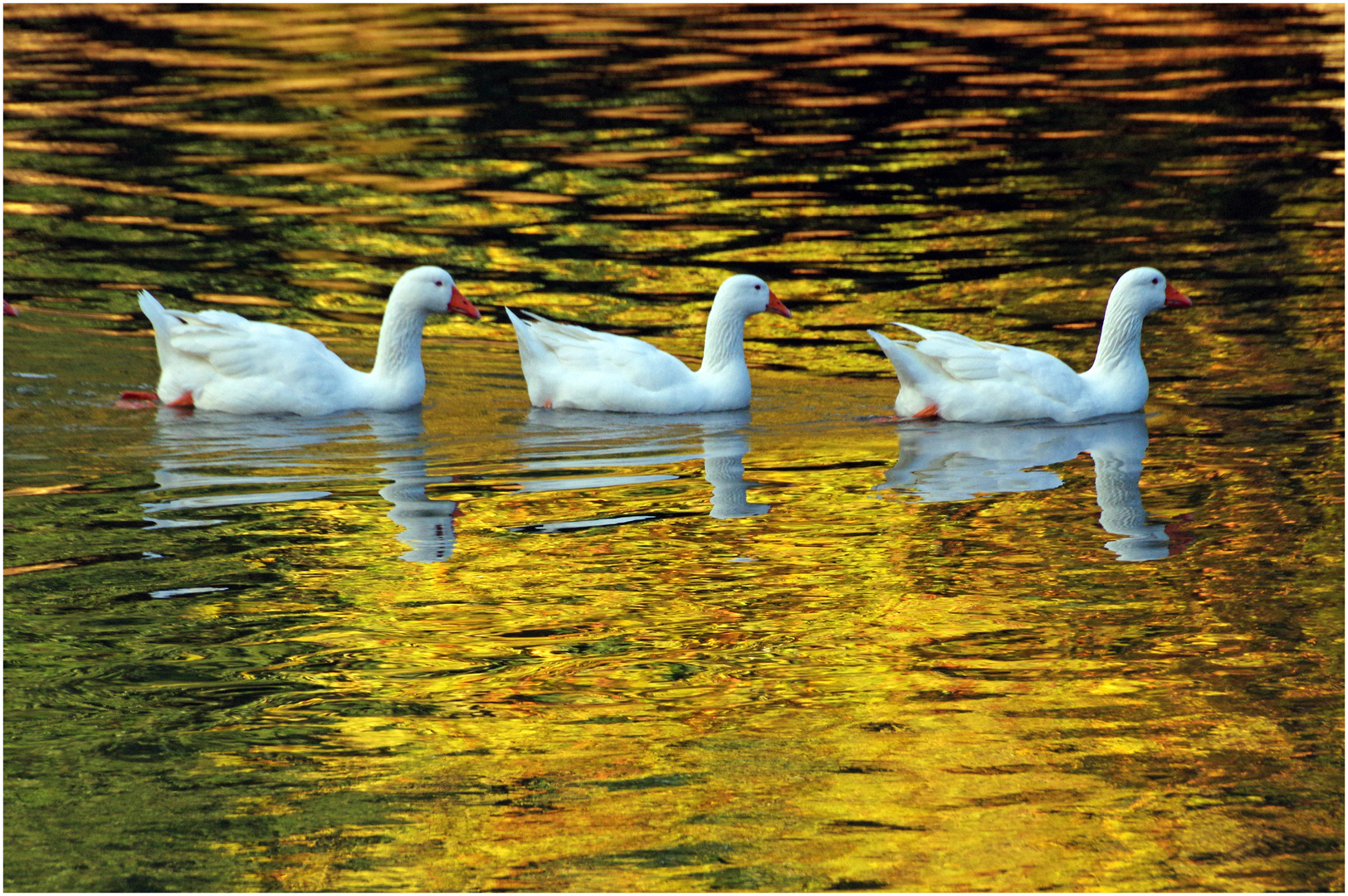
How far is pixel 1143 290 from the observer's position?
488 inches

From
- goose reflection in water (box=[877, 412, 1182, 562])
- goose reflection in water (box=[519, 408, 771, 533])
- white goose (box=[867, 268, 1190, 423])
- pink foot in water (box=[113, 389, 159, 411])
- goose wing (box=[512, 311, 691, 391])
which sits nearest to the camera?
goose reflection in water (box=[877, 412, 1182, 562])

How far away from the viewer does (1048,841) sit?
19.4ft

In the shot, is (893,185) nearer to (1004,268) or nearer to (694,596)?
(1004,268)

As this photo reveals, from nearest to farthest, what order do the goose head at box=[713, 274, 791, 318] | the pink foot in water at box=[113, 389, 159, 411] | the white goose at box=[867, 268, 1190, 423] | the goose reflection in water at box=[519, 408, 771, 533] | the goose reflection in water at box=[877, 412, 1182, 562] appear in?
the goose reflection in water at box=[877, 412, 1182, 562], the goose reflection in water at box=[519, 408, 771, 533], the white goose at box=[867, 268, 1190, 423], the pink foot in water at box=[113, 389, 159, 411], the goose head at box=[713, 274, 791, 318]

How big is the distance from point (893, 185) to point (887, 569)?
12102mm

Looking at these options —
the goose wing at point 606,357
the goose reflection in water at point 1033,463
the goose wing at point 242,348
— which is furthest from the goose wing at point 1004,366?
the goose wing at point 242,348

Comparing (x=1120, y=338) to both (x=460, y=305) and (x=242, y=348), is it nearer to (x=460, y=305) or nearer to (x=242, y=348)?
(x=460, y=305)

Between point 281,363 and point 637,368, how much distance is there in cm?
250

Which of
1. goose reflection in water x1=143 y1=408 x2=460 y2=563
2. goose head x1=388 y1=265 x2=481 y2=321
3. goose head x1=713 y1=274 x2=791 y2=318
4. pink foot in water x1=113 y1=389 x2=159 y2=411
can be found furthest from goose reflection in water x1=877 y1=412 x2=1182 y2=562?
pink foot in water x1=113 y1=389 x2=159 y2=411

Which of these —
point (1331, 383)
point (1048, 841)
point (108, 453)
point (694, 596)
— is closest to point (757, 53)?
point (1331, 383)

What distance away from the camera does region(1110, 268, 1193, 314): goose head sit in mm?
12367

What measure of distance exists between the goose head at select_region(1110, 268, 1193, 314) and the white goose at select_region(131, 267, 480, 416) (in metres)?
4.79

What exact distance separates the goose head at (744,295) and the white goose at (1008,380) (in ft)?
3.69

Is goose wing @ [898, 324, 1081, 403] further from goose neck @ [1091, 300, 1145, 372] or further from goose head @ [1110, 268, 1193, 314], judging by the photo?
goose head @ [1110, 268, 1193, 314]
